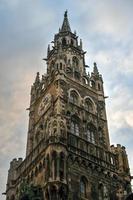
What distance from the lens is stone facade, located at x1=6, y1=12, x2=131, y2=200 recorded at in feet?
111

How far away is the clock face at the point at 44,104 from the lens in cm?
4325

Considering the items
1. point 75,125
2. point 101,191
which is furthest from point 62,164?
point 75,125

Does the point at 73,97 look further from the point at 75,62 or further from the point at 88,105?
the point at 75,62

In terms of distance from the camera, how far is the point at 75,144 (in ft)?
124

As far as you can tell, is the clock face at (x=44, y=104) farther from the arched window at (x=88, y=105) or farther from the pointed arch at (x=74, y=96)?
the arched window at (x=88, y=105)

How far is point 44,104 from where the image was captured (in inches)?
1738

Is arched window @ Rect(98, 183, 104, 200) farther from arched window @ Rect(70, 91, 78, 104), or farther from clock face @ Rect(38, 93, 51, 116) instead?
clock face @ Rect(38, 93, 51, 116)

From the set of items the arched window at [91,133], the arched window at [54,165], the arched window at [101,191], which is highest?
the arched window at [91,133]

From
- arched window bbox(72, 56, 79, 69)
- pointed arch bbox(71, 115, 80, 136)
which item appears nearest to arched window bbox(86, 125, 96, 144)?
pointed arch bbox(71, 115, 80, 136)

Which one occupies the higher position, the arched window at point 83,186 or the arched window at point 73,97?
the arched window at point 73,97

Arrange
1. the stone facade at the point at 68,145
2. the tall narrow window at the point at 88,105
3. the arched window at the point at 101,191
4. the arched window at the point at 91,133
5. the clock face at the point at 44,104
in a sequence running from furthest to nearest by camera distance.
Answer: the tall narrow window at the point at 88,105 → the clock face at the point at 44,104 → the arched window at the point at 91,133 → the arched window at the point at 101,191 → the stone facade at the point at 68,145

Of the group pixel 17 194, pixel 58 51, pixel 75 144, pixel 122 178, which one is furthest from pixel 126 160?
pixel 58 51

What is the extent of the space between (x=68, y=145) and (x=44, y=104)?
8.47 m

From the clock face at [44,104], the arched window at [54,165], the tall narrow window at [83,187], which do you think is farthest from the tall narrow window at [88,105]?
the arched window at [54,165]
